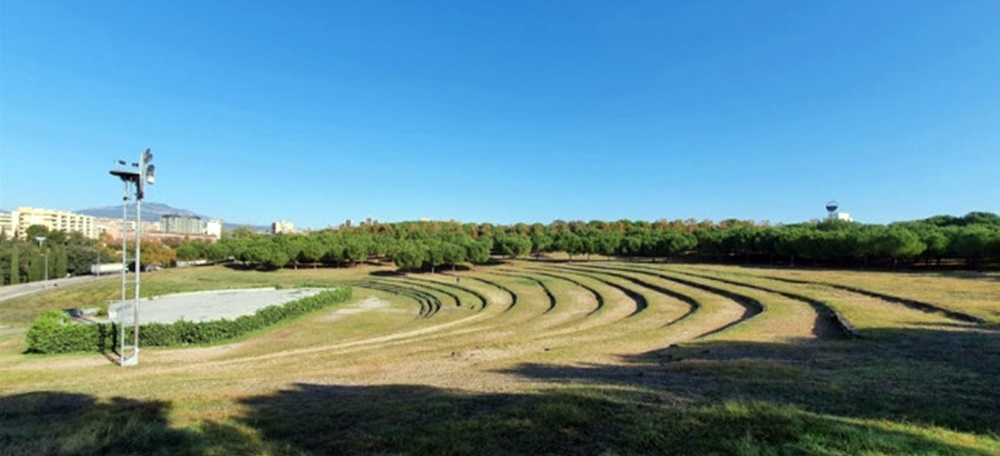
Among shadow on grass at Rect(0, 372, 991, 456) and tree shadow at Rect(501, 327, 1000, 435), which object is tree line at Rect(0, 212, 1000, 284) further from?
shadow on grass at Rect(0, 372, 991, 456)

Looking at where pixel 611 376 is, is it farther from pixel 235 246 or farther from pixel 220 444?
pixel 235 246

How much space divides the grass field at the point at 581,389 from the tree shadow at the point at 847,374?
0.18 feet

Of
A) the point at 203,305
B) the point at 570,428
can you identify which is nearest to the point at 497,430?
the point at 570,428

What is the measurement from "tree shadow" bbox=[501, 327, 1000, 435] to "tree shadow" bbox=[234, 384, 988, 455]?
1.28m

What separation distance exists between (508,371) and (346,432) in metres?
6.66

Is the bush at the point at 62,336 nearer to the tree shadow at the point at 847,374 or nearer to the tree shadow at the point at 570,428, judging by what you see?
the tree shadow at the point at 570,428

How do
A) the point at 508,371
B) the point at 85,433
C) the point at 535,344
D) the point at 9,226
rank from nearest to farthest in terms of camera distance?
the point at 85,433
the point at 508,371
the point at 535,344
the point at 9,226

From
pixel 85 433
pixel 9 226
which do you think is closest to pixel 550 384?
pixel 85 433

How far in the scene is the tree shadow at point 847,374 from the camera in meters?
7.53

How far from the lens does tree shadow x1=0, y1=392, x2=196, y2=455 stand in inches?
254

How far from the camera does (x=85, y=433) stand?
276 inches

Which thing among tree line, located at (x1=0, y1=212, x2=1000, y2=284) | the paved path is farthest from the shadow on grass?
tree line, located at (x1=0, y1=212, x2=1000, y2=284)

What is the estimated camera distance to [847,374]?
10.4m

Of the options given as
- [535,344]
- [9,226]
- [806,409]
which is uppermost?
[9,226]
